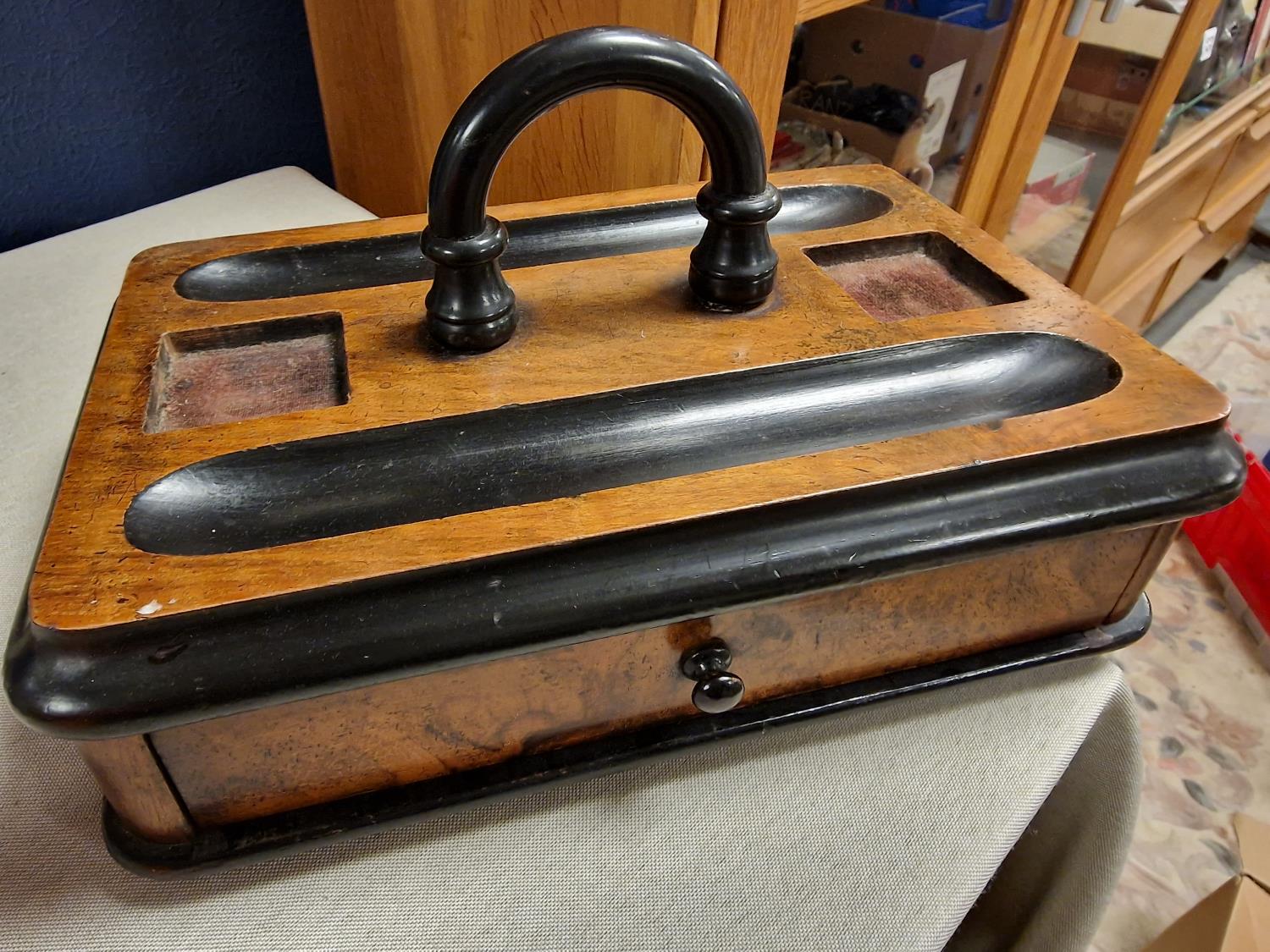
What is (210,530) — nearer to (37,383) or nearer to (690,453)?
(690,453)

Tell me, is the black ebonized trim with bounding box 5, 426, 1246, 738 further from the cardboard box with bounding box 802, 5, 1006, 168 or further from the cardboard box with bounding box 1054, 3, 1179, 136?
the cardboard box with bounding box 1054, 3, 1179, 136

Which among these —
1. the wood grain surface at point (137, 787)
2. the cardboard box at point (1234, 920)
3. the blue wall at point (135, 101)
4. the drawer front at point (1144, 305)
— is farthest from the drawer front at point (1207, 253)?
the wood grain surface at point (137, 787)

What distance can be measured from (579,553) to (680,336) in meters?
0.20

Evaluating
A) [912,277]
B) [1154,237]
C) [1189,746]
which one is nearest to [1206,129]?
[1154,237]

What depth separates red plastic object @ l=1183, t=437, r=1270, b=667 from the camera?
1283mm

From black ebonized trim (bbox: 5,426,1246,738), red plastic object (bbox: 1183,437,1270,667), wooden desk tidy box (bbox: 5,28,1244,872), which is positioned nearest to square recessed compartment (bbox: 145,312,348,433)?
wooden desk tidy box (bbox: 5,28,1244,872)

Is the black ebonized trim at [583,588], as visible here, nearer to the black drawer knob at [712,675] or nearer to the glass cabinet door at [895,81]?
the black drawer knob at [712,675]

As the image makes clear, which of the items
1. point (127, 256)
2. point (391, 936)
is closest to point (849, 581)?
A: point (391, 936)

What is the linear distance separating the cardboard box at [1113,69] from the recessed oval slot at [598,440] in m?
0.73

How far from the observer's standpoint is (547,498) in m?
0.47

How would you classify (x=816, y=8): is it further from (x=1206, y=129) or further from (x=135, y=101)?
(x=1206, y=129)

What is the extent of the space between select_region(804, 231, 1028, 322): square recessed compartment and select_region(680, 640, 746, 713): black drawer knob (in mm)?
280

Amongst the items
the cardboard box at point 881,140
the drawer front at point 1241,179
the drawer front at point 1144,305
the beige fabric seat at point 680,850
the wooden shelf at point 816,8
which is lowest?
the drawer front at point 1144,305

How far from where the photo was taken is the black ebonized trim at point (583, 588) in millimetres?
368
